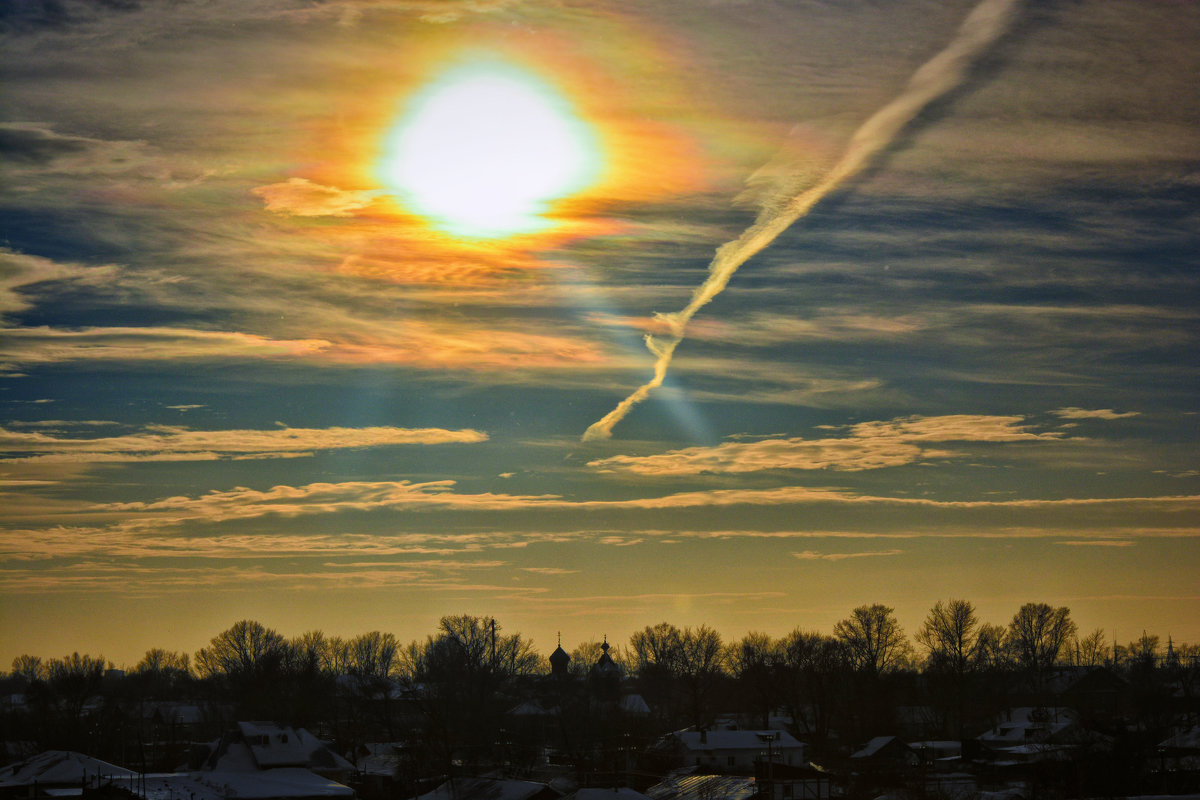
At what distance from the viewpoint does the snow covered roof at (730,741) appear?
115 m

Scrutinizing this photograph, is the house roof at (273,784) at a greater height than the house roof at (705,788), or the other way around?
the house roof at (273,784)

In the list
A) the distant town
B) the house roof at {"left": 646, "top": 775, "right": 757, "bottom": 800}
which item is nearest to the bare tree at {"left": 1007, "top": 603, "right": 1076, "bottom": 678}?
the distant town

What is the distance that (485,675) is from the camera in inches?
7032

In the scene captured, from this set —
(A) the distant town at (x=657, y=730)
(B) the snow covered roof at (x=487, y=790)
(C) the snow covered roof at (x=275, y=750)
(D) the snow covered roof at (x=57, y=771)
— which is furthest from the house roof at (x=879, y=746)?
(D) the snow covered roof at (x=57, y=771)

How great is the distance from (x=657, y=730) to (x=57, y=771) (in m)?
72.3

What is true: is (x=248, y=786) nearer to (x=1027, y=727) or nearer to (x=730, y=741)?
(x=730, y=741)

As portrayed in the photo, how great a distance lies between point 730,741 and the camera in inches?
4567

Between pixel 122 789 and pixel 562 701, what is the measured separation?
85136 millimetres

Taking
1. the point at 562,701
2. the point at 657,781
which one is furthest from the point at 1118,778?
the point at 562,701

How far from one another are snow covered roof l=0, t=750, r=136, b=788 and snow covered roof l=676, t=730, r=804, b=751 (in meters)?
47.2

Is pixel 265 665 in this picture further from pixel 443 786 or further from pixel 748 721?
pixel 443 786

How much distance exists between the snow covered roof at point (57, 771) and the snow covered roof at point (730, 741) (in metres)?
47.2

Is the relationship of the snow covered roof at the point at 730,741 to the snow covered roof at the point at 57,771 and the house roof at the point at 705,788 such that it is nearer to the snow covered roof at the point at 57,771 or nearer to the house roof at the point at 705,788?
the house roof at the point at 705,788

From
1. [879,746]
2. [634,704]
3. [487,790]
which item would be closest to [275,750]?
[487,790]
